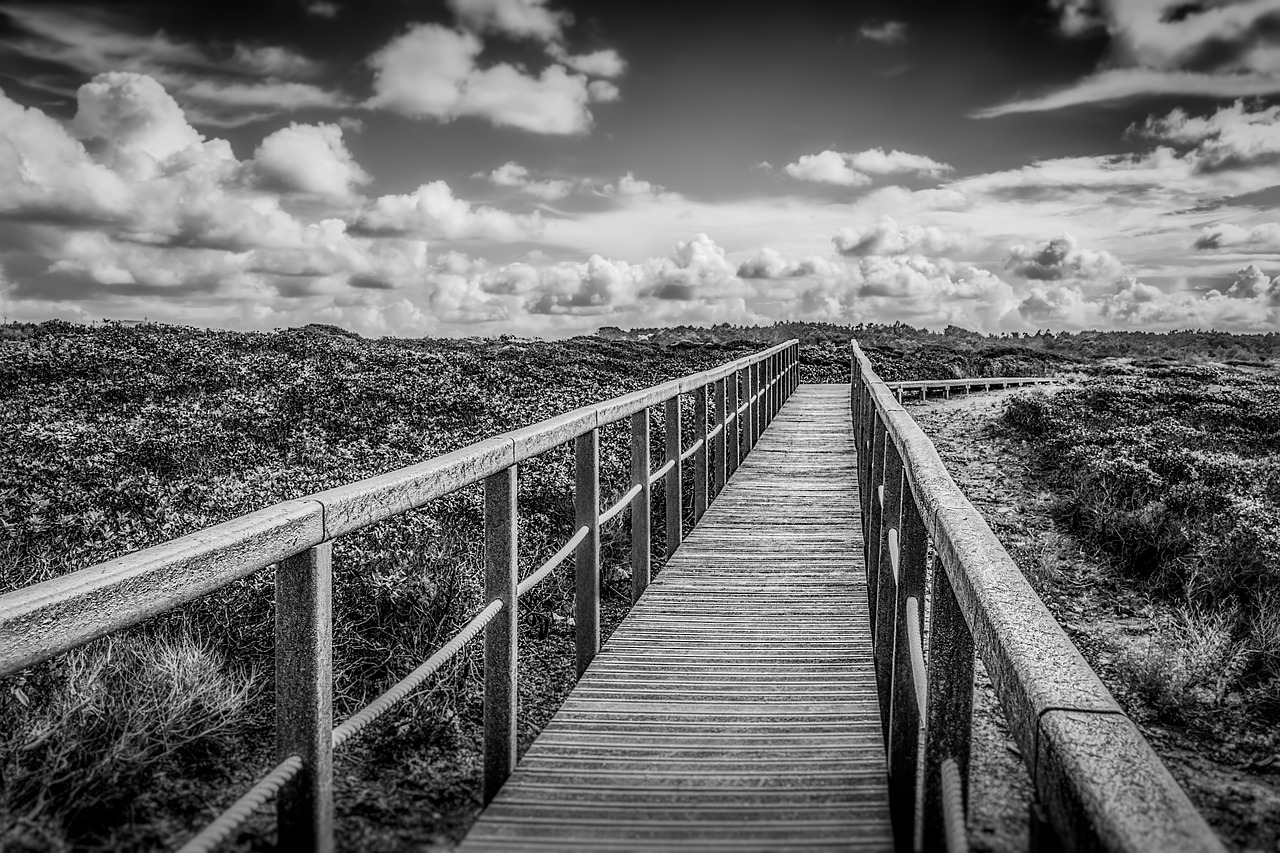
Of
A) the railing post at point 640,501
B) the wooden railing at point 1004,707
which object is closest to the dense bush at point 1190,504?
the railing post at point 640,501

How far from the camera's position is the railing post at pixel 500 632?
315cm

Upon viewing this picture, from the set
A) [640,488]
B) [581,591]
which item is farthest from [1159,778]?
[640,488]

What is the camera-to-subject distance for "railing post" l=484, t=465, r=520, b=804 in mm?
3154

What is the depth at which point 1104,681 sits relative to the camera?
5645 millimetres

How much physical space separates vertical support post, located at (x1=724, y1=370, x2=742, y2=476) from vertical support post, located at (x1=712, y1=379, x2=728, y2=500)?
0.14 meters

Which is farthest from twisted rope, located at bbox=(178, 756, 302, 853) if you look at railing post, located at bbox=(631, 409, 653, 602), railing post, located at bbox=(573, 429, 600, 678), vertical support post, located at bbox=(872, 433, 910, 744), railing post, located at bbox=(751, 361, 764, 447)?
railing post, located at bbox=(751, 361, 764, 447)

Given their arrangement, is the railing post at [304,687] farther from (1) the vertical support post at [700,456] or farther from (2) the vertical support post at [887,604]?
(1) the vertical support post at [700,456]

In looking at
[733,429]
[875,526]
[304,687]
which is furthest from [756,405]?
[304,687]

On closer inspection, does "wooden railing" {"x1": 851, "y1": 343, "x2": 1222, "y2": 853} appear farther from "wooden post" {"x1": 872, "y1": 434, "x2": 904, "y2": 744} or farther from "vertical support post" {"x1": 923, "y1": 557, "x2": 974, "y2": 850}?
"wooden post" {"x1": 872, "y1": 434, "x2": 904, "y2": 744}

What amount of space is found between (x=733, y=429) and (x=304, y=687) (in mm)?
8621

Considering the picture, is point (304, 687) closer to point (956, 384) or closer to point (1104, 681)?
point (1104, 681)

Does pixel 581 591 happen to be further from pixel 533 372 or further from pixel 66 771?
pixel 533 372

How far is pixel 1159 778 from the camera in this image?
1080 mm

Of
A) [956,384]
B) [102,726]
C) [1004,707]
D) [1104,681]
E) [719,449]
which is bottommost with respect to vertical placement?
[1104,681]
